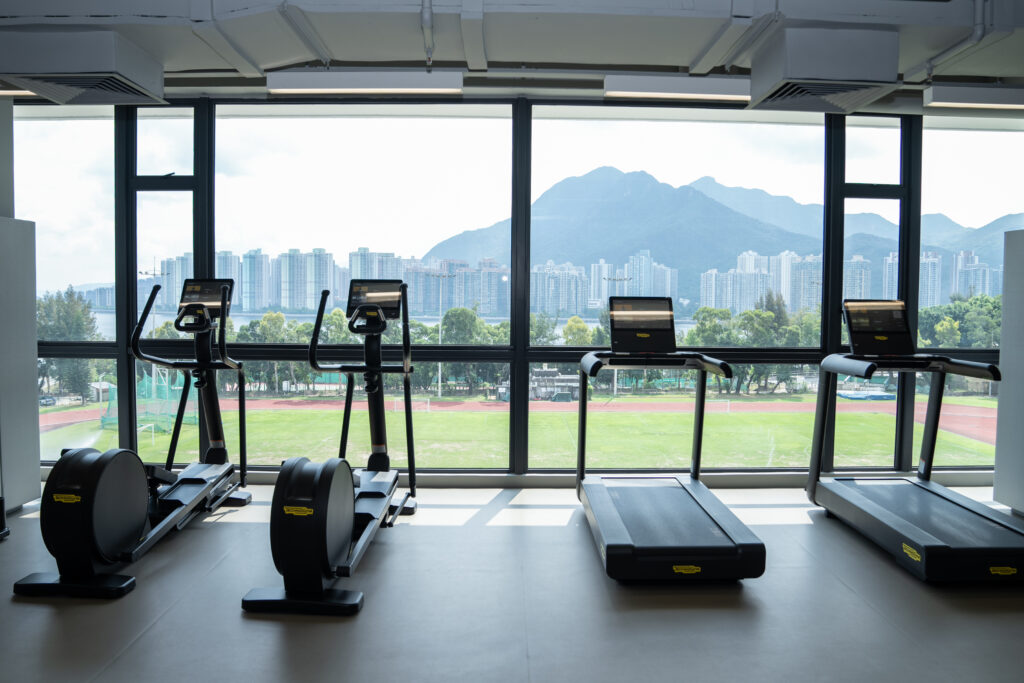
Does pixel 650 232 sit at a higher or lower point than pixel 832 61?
lower

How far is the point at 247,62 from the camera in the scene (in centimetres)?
434

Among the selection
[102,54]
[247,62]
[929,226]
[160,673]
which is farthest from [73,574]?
[929,226]

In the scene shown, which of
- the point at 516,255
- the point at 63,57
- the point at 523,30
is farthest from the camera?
the point at 516,255

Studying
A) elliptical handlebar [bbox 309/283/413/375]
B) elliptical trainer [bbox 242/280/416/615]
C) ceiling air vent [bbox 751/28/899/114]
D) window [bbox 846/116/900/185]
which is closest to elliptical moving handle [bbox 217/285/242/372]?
elliptical handlebar [bbox 309/283/413/375]

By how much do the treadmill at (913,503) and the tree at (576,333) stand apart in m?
1.83

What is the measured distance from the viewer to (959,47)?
161 inches

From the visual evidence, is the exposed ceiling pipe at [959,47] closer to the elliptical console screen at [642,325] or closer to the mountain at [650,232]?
the mountain at [650,232]

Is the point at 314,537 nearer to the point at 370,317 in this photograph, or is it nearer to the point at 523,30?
the point at 370,317

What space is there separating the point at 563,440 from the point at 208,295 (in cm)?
302

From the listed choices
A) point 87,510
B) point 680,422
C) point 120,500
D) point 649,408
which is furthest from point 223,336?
point 680,422

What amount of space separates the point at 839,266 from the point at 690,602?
3.52 m

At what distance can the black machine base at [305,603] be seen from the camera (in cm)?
307

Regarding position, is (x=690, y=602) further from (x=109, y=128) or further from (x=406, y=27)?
(x=109, y=128)

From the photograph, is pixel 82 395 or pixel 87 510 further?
pixel 82 395
